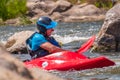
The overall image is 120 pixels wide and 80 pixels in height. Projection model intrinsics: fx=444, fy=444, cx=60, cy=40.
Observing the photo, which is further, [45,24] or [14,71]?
[45,24]

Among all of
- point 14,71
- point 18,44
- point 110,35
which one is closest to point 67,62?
point 110,35

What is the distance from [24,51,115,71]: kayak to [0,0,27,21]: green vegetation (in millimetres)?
40542

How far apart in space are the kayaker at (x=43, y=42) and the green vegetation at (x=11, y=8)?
132 feet

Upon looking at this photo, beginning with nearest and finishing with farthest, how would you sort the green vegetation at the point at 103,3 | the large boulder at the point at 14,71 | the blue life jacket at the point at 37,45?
the large boulder at the point at 14,71 → the blue life jacket at the point at 37,45 → the green vegetation at the point at 103,3

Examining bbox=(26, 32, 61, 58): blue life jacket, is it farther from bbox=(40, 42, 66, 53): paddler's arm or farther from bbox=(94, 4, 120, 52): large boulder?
bbox=(94, 4, 120, 52): large boulder

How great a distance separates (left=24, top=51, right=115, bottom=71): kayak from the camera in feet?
26.0

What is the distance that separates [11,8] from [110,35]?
140ft

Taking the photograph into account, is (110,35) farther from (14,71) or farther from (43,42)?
(14,71)

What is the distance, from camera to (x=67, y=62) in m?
8.03

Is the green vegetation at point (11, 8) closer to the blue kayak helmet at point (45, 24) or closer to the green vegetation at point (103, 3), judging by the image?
the green vegetation at point (103, 3)

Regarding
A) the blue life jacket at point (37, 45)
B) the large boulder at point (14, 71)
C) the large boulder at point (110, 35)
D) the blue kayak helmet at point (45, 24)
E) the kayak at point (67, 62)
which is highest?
the large boulder at point (14, 71)

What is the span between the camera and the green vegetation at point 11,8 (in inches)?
1956

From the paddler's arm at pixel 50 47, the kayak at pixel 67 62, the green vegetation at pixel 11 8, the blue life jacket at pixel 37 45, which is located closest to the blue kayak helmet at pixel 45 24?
the blue life jacket at pixel 37 45

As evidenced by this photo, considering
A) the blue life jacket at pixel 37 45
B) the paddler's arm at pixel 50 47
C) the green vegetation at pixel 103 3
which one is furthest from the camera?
the green vegetation at pixel 103 3
